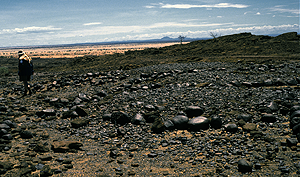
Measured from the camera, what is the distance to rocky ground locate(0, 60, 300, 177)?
5699 mm

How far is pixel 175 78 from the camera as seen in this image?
50.6 feet

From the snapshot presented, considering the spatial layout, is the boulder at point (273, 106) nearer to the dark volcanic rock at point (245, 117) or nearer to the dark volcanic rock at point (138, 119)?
the dark volcanic rock at point (245, 117)

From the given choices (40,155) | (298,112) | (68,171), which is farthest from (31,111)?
(298,112)

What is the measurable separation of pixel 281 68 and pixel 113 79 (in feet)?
46.9

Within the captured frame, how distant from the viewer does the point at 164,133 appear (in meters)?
7.79

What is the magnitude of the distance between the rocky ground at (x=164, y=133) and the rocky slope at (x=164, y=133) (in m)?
0.03

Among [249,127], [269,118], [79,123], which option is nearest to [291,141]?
[249,127]

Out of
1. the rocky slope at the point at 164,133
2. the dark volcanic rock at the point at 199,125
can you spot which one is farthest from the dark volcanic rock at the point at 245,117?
the dark volcanic rock at the point at 199,125

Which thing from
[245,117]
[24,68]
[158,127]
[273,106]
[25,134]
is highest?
[24,68]

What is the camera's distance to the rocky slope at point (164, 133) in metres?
5.70

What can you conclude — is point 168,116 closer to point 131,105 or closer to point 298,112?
point 131,105

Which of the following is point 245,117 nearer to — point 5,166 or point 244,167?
point 244,167

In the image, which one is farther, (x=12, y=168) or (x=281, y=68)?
(x=281, y=68)

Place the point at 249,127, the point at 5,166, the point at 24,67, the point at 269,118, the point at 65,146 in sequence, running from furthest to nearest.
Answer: the point at 24,67, the point at 269,118, the point at 249,127, the point at 65,146, the point at 5,166
